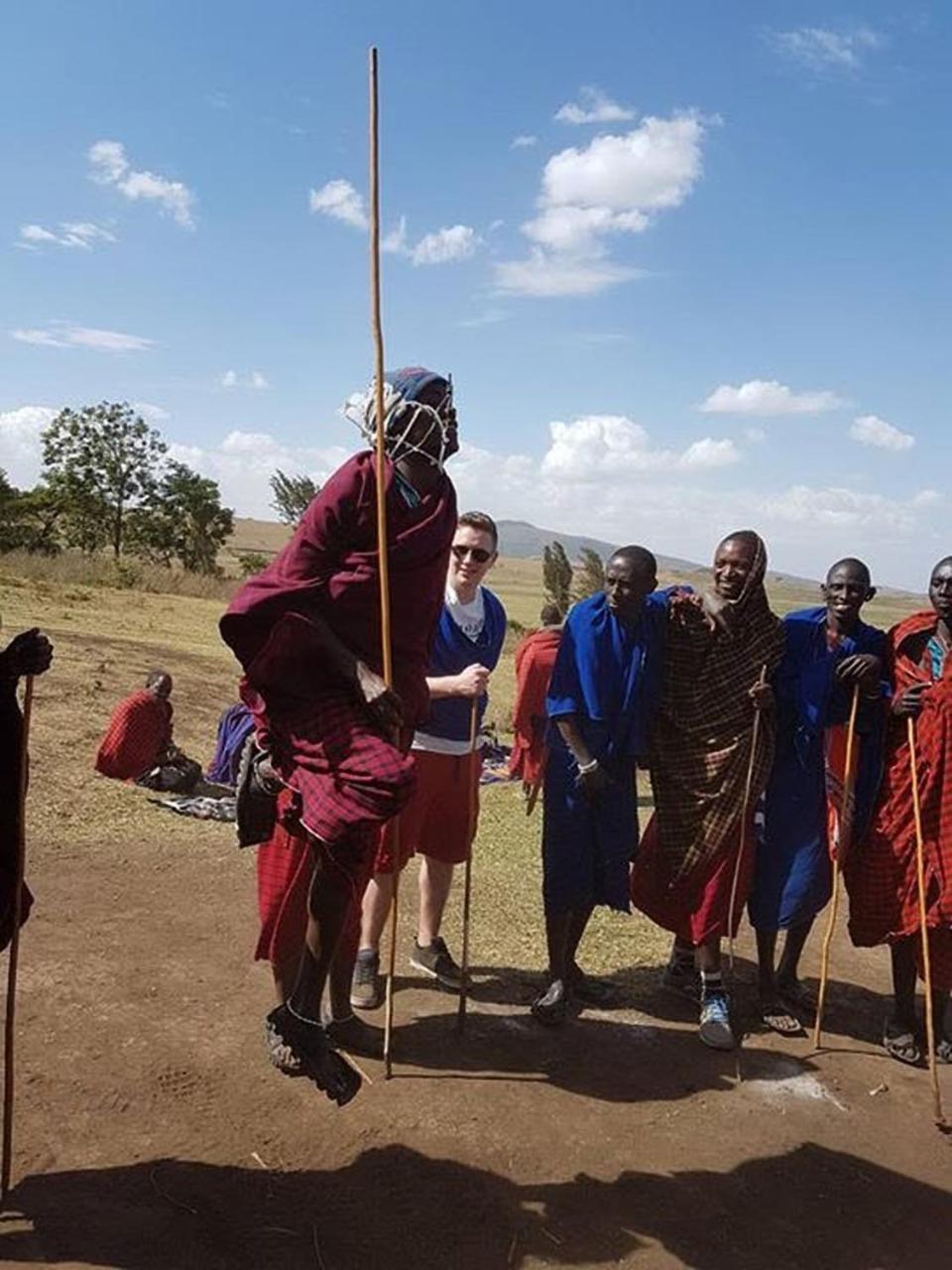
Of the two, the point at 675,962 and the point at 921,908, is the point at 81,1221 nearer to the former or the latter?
the point at 675,962

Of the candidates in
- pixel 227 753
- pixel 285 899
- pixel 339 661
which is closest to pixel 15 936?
pixel 285 899

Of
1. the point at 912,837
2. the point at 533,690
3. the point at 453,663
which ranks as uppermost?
the point at 453,663

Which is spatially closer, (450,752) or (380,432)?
(380,432)

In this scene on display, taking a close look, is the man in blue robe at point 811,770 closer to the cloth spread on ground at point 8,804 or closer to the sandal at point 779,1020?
the sandal at point 779,1020

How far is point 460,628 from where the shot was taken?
4.98 m

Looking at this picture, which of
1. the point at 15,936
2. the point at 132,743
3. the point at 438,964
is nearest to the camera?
the point at 15,936

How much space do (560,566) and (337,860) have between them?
26658 mm

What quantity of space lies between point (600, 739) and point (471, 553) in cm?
110

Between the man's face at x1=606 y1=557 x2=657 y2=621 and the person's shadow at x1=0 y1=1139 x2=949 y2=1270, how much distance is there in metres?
2.35

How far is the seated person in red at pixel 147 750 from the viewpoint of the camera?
836cm

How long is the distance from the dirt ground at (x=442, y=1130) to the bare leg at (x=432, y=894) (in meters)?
0.33

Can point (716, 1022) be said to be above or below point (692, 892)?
below

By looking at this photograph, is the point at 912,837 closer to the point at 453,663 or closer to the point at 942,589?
the point at 942,589

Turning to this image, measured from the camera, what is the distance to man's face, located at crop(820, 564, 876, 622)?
479 centimetres
